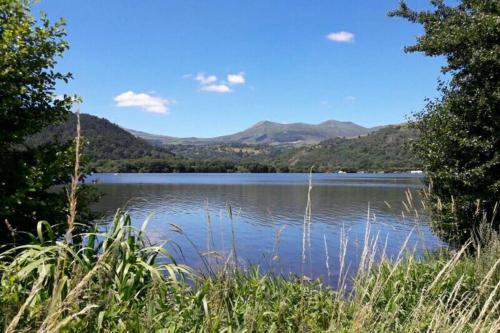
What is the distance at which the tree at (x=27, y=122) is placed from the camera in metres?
5.55

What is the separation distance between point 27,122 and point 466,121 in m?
10.6

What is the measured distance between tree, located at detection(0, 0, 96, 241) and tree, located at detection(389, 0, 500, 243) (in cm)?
838

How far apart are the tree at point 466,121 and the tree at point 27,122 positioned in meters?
8.38

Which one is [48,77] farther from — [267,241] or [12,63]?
[267,241]

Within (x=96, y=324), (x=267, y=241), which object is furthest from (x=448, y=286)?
(x=267, y=241)

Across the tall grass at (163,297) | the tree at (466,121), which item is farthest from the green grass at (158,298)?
the tree at (466,121)

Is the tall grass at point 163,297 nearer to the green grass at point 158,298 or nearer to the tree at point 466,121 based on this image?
the green grass at point 158,298

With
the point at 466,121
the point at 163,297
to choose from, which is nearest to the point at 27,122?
the point at 163,297

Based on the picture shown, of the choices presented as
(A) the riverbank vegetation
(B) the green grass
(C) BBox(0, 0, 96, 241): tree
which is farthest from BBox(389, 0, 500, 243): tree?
(C) BBox(0, 0, 96, 241): tree

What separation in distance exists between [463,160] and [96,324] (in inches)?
427

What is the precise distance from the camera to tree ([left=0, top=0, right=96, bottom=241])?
5551 mm

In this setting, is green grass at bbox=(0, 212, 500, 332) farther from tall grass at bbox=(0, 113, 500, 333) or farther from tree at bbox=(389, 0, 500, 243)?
tree at bbox=(389, 0, 500, 243)

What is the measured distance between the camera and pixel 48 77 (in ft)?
21.2

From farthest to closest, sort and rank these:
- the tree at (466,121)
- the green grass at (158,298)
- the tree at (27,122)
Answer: the tree at (466,121), the tree at (27,122), the green grass at (158,298)
